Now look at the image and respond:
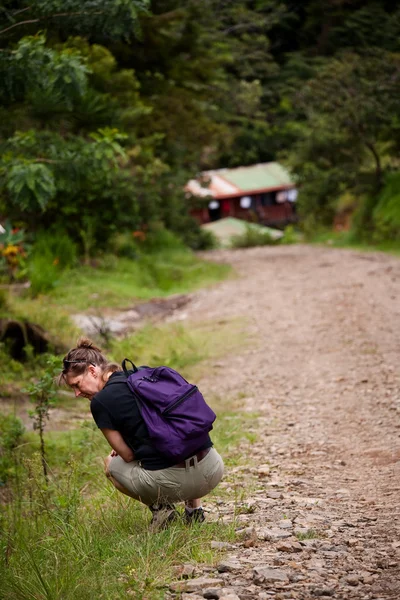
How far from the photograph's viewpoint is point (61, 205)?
56.2 ft

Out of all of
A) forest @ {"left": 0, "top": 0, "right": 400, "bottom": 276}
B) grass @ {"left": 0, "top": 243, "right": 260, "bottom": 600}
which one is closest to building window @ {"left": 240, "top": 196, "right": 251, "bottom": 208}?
forest @ {"left": 0, "top": 0, "right": 400, "bottom": 276}

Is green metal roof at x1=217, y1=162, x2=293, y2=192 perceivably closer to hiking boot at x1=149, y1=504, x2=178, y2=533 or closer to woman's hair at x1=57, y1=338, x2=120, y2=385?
woman's hair at x1=57, y1=338, x2=120, y2=385

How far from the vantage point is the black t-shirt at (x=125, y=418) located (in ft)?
13.7

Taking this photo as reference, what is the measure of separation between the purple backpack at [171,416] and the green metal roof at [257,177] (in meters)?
36.3

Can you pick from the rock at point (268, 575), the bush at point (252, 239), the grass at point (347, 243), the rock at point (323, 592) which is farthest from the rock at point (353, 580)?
the bush at point (252, 239)

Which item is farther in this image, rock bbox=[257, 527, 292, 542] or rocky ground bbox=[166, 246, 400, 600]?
rock bbox=[257, 527, 292, 542]

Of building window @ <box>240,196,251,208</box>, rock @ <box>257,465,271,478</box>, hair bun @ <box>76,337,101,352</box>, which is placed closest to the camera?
hair bun @ <box>76,337,101,352</box>

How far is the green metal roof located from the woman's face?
119ft

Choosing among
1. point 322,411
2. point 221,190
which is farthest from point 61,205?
point 221,190

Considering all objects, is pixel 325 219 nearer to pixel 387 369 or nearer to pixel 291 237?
pixel 291 237

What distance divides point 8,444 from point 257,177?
119 feet

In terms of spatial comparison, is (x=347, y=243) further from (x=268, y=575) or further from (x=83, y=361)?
(x=268, y=575)

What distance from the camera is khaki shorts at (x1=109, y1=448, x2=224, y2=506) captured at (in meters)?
4.26

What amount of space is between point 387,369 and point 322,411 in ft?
4.41
